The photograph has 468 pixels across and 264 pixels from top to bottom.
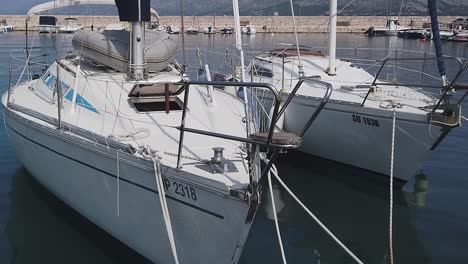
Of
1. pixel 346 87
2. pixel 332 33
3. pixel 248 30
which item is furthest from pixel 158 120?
pixel 248 30

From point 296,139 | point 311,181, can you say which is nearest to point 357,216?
point 311,181

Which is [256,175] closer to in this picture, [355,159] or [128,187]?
[128,187]

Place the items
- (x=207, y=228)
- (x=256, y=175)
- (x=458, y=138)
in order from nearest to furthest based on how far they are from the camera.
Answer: (x=256, y=175) < (x=207, y=228) < (x=458, y=138)

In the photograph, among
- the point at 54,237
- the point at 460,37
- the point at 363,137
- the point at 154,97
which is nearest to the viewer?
the point at 54,237

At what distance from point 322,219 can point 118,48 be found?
15.7 ft

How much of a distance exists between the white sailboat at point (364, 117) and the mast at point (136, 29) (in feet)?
7.52

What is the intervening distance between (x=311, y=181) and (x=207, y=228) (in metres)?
5.65

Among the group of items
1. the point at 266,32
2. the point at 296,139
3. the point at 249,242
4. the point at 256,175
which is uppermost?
the point at 266,32

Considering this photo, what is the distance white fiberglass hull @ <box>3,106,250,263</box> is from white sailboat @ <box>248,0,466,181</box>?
148 inches

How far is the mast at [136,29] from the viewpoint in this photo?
8.30 m

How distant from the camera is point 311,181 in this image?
36.8 feet

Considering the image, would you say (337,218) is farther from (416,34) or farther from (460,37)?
(416,34)

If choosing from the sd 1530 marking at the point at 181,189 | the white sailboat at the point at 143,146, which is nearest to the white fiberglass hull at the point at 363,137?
the white sailboat at the point at 143,146

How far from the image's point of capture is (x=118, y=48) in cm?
880
